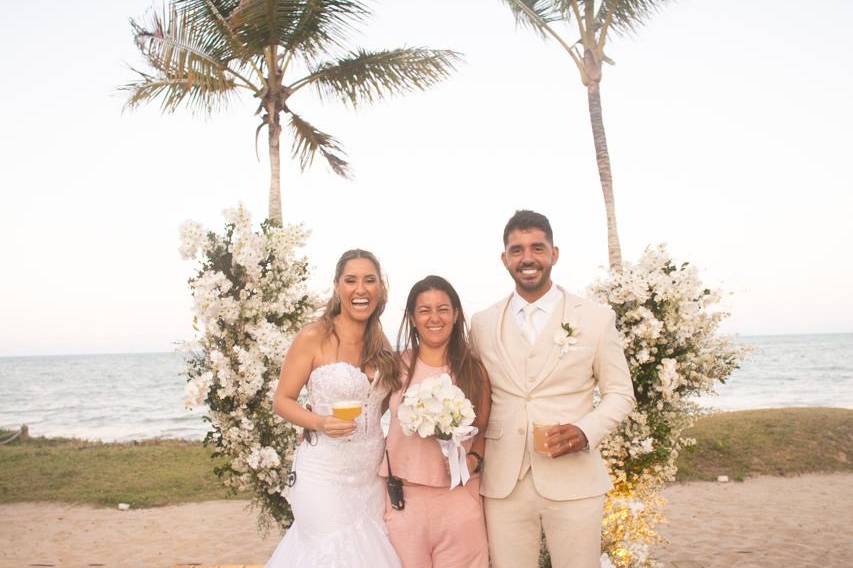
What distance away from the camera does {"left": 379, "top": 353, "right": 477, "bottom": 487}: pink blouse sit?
406 centimetres

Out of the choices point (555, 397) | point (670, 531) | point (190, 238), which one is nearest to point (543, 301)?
point (555, 397)

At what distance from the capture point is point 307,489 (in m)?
4.44

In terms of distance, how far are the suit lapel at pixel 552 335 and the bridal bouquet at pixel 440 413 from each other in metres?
0.50

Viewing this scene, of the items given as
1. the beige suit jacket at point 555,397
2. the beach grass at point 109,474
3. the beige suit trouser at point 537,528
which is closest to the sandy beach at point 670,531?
the beach grass at point 109,474

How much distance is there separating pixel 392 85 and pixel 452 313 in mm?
6395

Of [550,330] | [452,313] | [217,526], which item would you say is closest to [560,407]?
[550,330]

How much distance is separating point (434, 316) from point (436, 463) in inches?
34.5

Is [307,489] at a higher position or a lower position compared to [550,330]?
lower

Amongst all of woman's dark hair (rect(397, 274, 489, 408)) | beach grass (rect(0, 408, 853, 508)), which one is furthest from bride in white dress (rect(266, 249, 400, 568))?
beach grass (rect(0, 408, 853, 508))

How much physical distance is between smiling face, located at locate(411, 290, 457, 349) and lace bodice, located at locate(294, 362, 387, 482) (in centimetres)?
57

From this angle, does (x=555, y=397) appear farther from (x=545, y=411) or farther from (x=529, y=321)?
(x=529, y=321)

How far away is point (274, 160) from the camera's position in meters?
8.86

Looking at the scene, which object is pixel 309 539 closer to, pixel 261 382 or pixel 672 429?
pixel 261 382

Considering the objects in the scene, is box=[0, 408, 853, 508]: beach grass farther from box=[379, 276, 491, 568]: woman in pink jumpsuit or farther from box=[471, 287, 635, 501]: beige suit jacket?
box=[471, 287, 635, 501]: beige suit jacket
